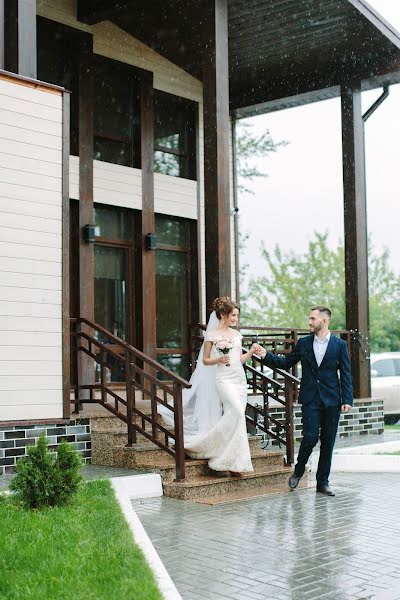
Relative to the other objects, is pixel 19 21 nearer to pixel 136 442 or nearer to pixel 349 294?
pixel 136 442

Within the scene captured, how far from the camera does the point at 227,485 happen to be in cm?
905

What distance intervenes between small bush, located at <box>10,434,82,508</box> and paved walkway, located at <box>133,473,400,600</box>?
74 cm

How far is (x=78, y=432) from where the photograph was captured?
9.86 meters

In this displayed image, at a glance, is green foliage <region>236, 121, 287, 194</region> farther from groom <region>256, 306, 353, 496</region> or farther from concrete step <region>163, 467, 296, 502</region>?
groom <region>256, 306, 353, 496</region>

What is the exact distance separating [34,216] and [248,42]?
18.9ft

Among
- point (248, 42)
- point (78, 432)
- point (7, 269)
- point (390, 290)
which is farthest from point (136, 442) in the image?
point (390, 290)

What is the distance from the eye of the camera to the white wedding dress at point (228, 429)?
9.13 meters

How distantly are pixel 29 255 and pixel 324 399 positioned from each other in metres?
3.42

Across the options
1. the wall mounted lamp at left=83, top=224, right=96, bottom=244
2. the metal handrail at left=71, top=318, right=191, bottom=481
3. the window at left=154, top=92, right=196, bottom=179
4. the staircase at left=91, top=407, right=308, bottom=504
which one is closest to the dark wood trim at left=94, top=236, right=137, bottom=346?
the wall mounted lamp at left=83, top=224, right=96, bottom=244

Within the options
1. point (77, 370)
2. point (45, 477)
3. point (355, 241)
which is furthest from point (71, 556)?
point (355, 241)

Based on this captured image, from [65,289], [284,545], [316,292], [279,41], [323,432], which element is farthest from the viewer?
[316,292]

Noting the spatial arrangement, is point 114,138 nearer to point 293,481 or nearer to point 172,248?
point 172,248

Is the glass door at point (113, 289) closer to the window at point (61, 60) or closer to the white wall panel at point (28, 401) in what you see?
the window at point (61, 60)

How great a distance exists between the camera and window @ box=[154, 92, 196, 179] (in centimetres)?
1438
